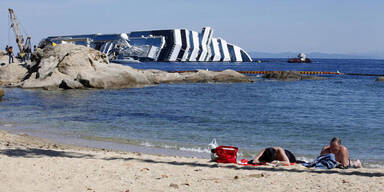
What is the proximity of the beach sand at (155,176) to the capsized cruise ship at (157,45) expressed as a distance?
283ft

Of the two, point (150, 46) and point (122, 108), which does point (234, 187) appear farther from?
point (150, 46)

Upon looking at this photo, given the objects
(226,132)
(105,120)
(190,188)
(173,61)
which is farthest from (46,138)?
(173,61)

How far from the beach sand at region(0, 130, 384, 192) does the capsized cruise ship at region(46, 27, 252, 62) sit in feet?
283

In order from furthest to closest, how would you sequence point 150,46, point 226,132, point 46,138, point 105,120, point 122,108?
point 150,46
point 122,108
point 105,120
point 226,132
point 46,138

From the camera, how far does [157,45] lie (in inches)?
3935

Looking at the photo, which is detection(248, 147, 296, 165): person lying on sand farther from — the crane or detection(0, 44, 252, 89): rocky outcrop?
the crane

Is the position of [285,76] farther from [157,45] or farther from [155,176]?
[157,45]

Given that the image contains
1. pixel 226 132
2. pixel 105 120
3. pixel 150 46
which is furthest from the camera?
pixel 150 46

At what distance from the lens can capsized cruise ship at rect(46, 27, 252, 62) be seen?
98250 mm

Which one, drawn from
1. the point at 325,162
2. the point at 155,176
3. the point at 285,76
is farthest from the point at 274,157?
the point at 285,76

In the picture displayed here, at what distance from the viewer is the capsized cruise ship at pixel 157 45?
98.2 m

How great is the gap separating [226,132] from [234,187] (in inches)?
289

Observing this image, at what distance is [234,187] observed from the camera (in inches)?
249

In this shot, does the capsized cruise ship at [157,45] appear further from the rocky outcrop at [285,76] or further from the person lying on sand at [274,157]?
the person lying on sand at [274,157]
